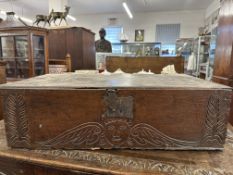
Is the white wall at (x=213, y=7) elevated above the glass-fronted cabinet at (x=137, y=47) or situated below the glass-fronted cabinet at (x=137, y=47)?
above

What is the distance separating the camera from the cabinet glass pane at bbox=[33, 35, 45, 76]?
2102mm

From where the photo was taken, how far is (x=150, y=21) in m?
6.31

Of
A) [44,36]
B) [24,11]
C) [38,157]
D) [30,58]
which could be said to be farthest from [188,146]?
[24,11]

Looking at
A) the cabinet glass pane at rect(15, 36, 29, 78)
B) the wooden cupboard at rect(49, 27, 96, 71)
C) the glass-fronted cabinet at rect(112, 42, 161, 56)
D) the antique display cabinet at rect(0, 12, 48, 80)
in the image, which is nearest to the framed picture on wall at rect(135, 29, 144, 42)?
the glass-fronted cabinet at rect(112, 42, 161, 56)

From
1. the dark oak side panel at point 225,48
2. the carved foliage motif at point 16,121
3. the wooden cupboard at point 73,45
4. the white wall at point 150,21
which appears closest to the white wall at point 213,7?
the white wall at point 150,21

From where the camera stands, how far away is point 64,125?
515 millimetres

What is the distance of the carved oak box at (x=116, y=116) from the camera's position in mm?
491

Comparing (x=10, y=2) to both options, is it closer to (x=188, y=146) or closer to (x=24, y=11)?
(x=24, y=11)

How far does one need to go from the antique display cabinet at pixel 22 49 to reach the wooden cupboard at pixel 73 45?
38.2 inches

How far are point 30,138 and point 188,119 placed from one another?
44cm

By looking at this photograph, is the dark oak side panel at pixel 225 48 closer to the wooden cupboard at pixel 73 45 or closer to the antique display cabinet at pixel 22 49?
the antique display cabinet at pixel 22 49

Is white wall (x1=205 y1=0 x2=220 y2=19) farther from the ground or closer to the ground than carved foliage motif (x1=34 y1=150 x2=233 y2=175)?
farther from the ground

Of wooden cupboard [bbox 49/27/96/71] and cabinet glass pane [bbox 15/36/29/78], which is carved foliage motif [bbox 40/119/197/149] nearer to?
cabinet glass pane [bbox 15/36/29/78]

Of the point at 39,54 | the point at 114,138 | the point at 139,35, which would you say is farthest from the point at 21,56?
the point at 139,35
